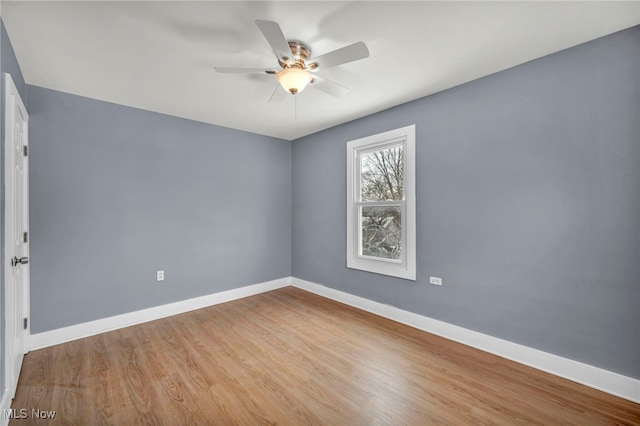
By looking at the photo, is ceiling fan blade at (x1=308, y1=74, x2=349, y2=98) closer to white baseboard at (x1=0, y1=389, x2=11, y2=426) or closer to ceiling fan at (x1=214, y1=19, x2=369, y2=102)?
ceiling fan at (x1=214, y1=19, x2=369, y2=102)

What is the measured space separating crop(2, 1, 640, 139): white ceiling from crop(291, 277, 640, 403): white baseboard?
2.43 m

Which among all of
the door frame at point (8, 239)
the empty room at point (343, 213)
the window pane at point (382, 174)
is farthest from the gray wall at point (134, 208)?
the window pane at point (382, 174)

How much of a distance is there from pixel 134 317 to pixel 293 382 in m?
2.24

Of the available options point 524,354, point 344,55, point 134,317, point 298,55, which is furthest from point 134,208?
point 524,354

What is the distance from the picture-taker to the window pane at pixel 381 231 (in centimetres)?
331

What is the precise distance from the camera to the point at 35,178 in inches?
103

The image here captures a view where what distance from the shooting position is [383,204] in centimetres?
342

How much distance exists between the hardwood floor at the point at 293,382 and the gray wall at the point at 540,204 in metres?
0.40

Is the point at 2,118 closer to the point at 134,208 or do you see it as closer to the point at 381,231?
the point at 134,208

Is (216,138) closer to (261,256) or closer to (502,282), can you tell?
(261,256)

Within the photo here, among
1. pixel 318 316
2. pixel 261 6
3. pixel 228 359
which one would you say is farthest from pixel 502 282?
pixel 261 6

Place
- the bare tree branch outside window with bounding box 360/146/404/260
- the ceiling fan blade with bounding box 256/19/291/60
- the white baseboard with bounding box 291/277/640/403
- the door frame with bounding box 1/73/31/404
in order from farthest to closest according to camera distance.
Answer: the bare tree branch outside window with bounding box 360/146/404/260 → the white baseboard with bounding box 291/277/640/403 → the door frame with bounding box 1/73/31/404 → the ceiling fan blade with bounding box 256/19/291/60

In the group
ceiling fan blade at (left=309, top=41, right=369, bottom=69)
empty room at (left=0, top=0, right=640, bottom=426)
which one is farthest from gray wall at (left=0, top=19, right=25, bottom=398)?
ceiling fan blade at (left=309, top=41, right=369, bottom=69)

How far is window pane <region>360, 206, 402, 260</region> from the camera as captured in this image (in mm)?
3309
